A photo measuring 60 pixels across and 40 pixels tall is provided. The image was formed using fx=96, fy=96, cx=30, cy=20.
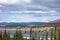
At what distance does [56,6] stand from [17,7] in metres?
0.40

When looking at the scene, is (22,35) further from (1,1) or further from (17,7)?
(1,1)

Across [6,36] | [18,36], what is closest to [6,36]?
[6,36]

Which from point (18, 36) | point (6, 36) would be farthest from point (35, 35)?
point (6, 36)

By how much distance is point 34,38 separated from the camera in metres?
1.01

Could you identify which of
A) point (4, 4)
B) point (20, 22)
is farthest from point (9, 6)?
point (20, 22)

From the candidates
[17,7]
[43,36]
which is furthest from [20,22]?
[43,36]

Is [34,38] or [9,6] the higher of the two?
[9,6]

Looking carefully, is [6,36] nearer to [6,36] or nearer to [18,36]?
[6,36]

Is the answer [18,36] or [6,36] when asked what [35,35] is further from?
[6,36]

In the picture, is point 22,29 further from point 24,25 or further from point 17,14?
point 17,14

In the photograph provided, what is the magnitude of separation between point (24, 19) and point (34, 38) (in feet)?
0.75

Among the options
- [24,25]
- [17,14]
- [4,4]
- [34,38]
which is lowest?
[34,38]

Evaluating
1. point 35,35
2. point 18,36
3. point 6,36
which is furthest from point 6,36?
point 35,35

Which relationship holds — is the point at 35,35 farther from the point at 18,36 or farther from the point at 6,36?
the point at 6,36
